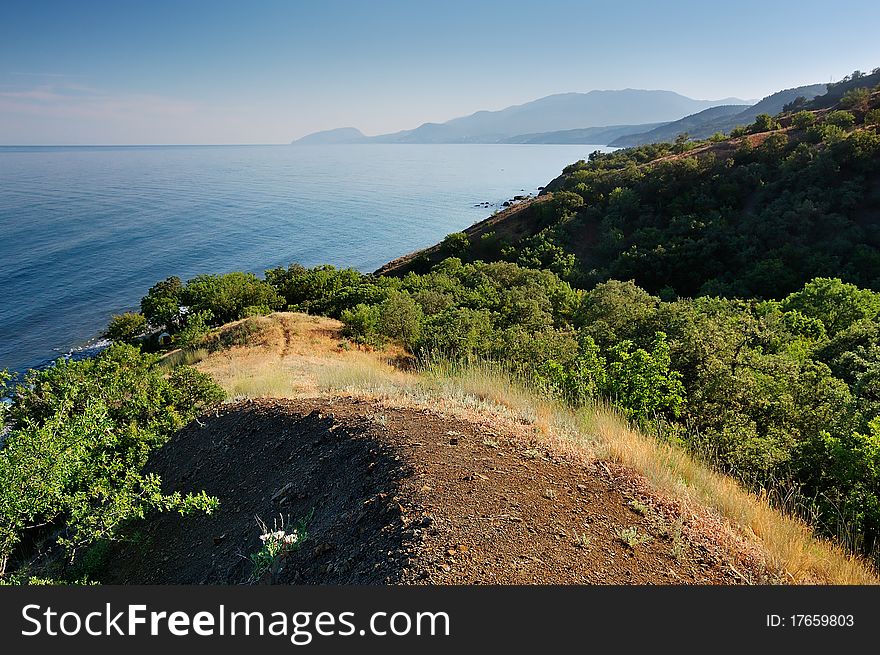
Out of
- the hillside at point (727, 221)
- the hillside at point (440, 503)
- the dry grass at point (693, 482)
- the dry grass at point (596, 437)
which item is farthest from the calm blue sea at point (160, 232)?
the dry grass at point (693, 482)

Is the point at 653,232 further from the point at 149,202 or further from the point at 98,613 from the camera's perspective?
the point at 149,202

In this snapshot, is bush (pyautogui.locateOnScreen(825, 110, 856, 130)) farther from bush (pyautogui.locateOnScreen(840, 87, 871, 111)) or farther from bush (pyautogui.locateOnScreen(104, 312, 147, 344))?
bush (pyautogui.locateOnScreen(104, 312, 147, 344))

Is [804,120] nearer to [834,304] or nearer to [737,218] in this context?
[737,218]

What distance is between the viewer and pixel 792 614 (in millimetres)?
3506

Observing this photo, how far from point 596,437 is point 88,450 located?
7467mm

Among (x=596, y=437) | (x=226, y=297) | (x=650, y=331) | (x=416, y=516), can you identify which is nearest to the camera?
(x=416, y=516)

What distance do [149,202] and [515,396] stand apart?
11228 centimetres

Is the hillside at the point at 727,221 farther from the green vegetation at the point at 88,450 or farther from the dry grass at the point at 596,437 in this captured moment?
the green vegetation at the point at 88,450

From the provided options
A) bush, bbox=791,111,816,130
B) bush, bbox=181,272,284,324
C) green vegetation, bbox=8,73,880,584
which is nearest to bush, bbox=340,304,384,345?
green vegetation, bbox=8,73,880,584

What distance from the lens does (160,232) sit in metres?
71.0

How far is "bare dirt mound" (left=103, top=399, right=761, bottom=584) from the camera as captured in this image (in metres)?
4.19

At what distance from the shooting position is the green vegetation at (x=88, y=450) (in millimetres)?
5652

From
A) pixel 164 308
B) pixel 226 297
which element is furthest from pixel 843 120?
pixel 164 308

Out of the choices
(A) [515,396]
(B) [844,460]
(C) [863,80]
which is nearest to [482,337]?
(A) [515,396]
